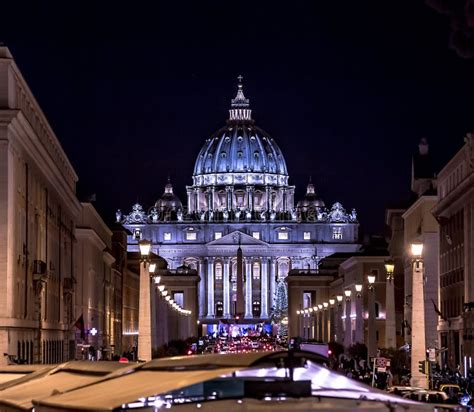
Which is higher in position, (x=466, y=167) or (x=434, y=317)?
(x=466, y=167)

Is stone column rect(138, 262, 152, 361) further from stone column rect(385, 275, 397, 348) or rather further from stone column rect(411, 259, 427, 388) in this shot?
stone column rect(385, 275, 397, 348)

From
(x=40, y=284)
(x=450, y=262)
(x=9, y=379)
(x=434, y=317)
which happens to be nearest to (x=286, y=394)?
(x=9, y=379)

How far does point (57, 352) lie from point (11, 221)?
2204cm

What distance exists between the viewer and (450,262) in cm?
7956

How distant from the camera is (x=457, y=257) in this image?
3002 inches

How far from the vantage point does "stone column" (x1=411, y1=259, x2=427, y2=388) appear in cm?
4130

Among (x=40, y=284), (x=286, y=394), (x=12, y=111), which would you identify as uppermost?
(x=12, y=111)

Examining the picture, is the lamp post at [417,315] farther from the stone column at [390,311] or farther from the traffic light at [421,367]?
the stone column at [390,311]

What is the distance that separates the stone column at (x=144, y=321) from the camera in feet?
145

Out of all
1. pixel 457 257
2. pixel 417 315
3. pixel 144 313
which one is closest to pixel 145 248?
pixel 144 313

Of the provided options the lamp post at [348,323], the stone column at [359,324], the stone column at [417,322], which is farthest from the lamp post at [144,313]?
the lamp post at [348,323]

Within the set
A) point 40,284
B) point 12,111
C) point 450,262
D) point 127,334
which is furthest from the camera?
point 127,334

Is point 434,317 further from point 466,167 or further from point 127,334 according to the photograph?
point 127,334

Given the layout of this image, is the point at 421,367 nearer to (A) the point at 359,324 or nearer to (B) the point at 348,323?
(A) the point at 359,324
